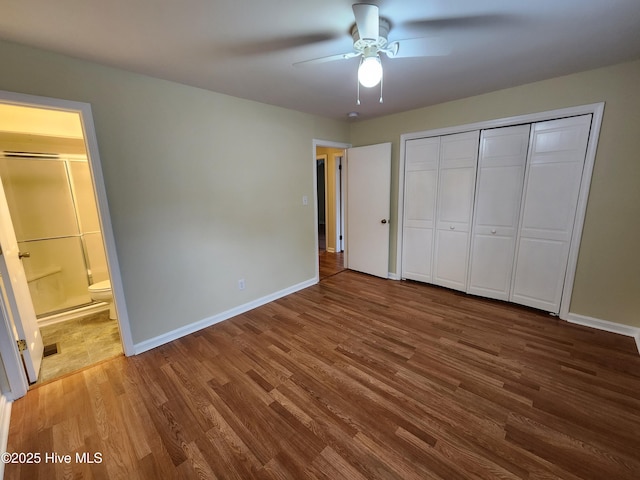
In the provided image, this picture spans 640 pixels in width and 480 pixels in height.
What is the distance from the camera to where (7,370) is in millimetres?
1717

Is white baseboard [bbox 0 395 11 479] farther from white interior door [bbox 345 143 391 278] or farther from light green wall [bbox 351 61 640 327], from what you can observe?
light green wall [bbox 351 61 640 327]

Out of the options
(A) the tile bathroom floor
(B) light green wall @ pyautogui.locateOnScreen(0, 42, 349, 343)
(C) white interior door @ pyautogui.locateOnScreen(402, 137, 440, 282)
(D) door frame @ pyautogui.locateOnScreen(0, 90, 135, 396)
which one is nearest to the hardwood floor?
(A) the tile bathroom floor

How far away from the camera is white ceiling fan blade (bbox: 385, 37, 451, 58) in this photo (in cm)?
157

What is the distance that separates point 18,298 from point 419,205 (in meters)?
4.07

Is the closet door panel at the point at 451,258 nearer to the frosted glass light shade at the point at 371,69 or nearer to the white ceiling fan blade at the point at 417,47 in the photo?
the white ceiling fan blade at the point at 417,47

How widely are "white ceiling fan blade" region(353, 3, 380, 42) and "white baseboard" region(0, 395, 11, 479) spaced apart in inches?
115

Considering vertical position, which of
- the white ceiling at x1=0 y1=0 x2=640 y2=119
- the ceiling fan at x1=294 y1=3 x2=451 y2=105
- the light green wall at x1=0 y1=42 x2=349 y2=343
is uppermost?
the white ceiling at x1=0 y1=0 x2=640 y2=119

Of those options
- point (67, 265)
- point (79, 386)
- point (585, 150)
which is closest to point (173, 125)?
point (79, 386)

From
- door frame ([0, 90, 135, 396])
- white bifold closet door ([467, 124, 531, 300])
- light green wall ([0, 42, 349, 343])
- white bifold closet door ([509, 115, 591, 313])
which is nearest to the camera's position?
door frame ([0, 90, 135, 396])

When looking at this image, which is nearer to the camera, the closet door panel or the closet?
the closet

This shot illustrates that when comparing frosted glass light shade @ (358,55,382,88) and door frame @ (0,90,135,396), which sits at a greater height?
frosted glass light shade @ (358,55,382,88)

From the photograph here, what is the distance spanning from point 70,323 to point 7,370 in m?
1.34

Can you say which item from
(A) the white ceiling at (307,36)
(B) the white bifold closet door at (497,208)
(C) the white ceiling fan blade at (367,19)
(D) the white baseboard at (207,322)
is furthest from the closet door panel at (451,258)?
(C) the white ceiling fan blade at (367,19)

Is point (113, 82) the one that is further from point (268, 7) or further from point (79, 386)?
point (79, 386)
